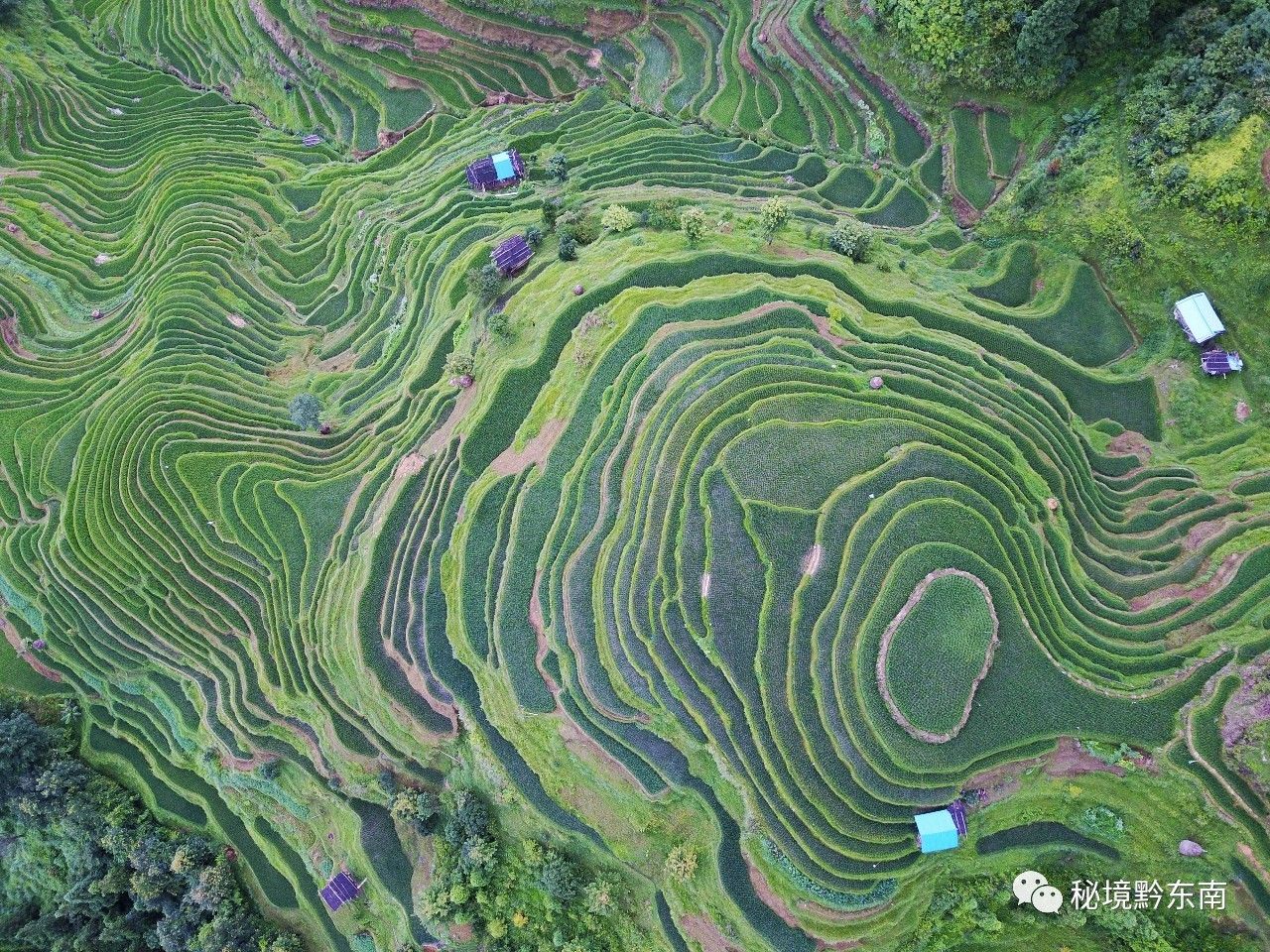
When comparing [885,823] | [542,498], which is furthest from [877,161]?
[885,823]

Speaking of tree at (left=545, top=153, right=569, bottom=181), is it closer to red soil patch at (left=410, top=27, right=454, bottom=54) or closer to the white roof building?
red soil patch at (left=410, top=27, right=454, bottom=54)

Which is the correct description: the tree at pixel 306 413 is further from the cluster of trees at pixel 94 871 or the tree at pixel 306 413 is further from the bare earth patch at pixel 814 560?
the bare earth patch at pixel 814 560

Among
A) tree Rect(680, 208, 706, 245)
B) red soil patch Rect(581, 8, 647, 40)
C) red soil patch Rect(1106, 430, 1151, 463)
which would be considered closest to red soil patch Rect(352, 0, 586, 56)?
red soil patch Rect(581, 8, 647, 40)

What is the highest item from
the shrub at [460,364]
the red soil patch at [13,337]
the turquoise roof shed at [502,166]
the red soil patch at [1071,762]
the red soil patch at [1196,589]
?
the turquoise roof shed at [502,166]

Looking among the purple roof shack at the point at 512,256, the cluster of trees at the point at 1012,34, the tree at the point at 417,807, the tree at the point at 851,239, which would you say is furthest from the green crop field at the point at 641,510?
the cluster of trees at the point at 1012,34

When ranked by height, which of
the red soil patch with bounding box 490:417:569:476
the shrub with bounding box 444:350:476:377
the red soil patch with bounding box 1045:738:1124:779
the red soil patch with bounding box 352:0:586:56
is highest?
the red soil patch with bounding box 352:0:586:56

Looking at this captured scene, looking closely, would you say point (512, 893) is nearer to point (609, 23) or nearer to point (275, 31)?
point (609, 23)

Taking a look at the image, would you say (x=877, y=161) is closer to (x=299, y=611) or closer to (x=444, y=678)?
(x=444, y=678)
